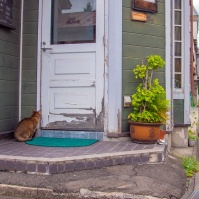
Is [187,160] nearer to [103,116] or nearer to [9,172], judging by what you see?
[103,116]

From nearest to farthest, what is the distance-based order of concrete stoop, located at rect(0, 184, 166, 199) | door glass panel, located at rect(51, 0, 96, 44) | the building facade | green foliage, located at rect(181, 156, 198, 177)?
concrete stoop, located at rect(0, 184, 166, 199) → green foliage, located at rect(181, 156, 198, 177) → the building facade → door glass panel, located at rect(51, 0, 96, 44)

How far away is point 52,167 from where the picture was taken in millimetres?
2678

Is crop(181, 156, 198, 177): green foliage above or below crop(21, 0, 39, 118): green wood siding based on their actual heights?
below

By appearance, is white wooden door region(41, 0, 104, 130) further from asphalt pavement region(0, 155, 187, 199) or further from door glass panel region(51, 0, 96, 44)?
asphalt pavement region(0, 155, 187, 199)

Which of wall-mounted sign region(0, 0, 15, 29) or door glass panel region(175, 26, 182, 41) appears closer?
wall-mounted sign region(0, 0, 15, 29)

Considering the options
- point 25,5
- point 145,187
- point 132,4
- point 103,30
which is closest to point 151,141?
point 145,187

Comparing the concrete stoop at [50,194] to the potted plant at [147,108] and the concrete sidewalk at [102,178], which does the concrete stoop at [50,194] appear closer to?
the concrete sidewalk at [102,178]

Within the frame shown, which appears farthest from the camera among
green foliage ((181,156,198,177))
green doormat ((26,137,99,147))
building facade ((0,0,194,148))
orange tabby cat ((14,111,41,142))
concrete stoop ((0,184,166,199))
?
building facade ((0,0,194,148))

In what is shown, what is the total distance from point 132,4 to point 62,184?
256 centimetres

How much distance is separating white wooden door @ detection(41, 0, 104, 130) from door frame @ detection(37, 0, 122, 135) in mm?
75

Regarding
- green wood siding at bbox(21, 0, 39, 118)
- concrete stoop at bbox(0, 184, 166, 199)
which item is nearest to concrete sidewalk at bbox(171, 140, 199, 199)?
concrete stoop at bbox(0, 184, 166, 199)

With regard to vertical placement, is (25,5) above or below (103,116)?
above

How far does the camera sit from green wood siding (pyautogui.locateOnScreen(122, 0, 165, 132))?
3.83m

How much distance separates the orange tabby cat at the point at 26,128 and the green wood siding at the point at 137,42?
3.87ft
